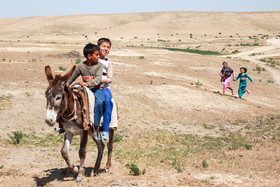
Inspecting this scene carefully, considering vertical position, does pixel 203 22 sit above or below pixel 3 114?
above

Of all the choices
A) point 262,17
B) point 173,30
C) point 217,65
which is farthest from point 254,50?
point 262,17

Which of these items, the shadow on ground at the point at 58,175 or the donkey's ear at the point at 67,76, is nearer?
the donkey's ear at the point at 67,76

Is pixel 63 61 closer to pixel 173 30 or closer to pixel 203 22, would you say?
pixel 173 30

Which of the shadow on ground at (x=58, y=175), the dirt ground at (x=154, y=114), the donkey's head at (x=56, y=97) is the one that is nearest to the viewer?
the donkey's head at (x=56, y=97)

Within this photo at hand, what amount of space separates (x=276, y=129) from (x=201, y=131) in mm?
3154

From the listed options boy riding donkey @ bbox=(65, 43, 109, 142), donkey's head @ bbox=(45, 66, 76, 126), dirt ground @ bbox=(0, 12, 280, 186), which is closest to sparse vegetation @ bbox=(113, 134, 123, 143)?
dirt ground @ bbox=(0, 12, 280, 186)

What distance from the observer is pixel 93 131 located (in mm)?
7262

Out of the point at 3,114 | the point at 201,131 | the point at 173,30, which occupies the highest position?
the point at 173,30

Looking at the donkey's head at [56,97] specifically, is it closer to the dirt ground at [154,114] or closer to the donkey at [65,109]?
the donkey at [65,109]

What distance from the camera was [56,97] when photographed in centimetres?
606

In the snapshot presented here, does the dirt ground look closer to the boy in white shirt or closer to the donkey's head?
the boy in white shirt

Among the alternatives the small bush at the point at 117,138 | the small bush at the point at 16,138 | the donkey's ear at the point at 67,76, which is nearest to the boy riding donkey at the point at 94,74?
the donkey's ear at the point at 67,76

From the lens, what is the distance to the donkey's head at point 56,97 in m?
5.92

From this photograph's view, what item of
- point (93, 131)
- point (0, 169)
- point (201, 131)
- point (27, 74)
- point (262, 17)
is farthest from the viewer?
point (262, 17)
